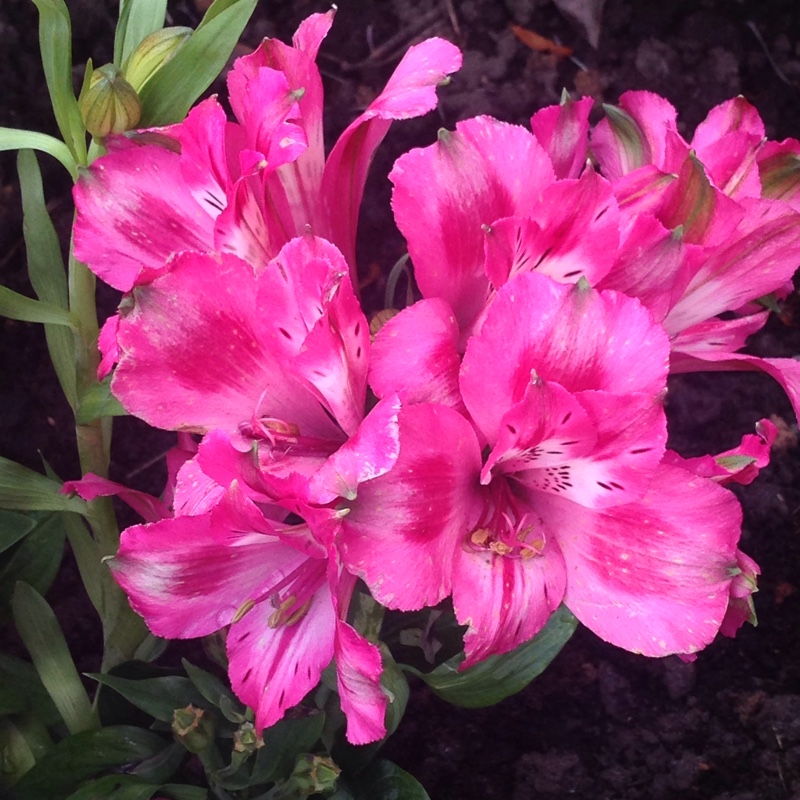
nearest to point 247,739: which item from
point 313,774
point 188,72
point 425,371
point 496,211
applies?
point 313,774

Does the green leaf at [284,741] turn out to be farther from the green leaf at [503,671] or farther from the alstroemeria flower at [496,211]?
the alstroemeria flower at [496,211]

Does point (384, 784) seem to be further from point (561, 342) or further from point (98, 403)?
point (561, 342)

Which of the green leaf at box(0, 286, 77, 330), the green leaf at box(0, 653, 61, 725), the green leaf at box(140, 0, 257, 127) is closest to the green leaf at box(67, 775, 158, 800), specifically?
the green leaf at box(0, 653, 61, 725)

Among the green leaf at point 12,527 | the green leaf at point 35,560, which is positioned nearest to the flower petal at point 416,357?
the green leaf at point 12,527

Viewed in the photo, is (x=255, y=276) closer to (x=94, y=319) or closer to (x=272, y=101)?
(x=272, y=101)

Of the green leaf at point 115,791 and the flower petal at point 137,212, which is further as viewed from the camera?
the green leaf at point 115,791
